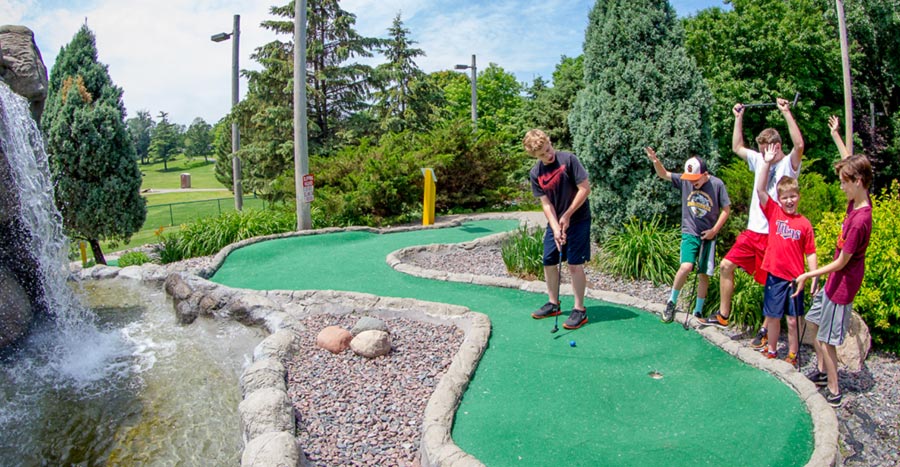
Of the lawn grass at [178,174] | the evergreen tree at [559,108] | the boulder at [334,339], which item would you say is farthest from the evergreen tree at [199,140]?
the boulder at [334,339]

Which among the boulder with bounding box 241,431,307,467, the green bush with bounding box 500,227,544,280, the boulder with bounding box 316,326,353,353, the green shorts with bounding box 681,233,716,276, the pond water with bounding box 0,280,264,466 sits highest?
the green shorts with bounding box 681,233,716,276

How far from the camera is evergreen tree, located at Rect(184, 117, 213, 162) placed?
83.9 metres

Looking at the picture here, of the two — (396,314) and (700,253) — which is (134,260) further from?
(700,253)

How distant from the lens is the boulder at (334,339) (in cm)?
460

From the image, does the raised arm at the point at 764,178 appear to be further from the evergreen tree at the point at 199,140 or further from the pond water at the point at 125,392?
the evergreen tree at the point at 199,140

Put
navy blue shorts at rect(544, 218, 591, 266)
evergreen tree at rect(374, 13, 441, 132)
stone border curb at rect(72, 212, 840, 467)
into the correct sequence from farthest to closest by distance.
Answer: evergreen tree at rect(374, 13, 441, 132), navy blue shorts at rect(544, 218, 591, 266), stone border curb at rect(72, 212, 840, 467)

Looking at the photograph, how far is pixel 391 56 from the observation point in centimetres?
2244

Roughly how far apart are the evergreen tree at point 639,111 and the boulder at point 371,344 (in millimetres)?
3867

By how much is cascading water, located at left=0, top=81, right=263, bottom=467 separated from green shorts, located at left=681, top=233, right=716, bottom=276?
3.93m

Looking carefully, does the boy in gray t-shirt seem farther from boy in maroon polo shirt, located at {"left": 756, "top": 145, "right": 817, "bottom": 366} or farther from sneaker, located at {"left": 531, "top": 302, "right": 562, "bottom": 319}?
sneaker, located at {"left": 531, "top": 302, "right": 562, "bottom": 319}

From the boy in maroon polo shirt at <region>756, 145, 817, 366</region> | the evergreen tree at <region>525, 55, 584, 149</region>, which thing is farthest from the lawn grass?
the boy in maroon polo shirt at <region>756, 145, 817, 366</region>

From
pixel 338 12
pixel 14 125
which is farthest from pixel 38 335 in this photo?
pixel 338 12

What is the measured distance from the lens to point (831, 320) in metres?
3.73

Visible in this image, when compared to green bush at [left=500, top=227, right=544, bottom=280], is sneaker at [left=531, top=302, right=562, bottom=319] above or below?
below
